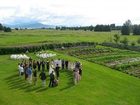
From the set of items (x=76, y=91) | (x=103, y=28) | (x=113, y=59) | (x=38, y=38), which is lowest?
(x=103, y=28)

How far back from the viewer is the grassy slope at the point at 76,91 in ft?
94.6

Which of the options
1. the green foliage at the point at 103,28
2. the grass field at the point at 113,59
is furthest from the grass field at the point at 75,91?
the green foliage at the point at 103,28

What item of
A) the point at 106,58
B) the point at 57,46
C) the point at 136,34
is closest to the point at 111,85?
the point at 106,58

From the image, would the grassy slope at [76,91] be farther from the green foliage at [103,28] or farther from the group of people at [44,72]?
the green foliage at [103,28]

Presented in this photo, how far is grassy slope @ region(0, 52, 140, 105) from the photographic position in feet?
94.6

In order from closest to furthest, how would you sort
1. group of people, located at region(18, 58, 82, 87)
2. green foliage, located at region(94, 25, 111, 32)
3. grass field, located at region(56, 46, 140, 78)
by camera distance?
group of people, located at region(18, 58, 82, 87), grass field, located at region(56, 46, 140, 78), green foliage, located at region(94, 25, 111, 32)

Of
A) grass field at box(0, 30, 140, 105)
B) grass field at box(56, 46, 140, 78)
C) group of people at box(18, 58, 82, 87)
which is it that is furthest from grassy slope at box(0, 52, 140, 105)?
grass field at box(56, 46, 140, 78)

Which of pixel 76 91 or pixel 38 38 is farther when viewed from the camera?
pixel 38 38

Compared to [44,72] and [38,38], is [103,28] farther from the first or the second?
[44,72]

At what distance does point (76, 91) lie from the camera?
106 feet

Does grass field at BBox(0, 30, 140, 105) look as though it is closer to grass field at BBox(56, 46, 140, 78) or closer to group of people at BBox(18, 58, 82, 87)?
group of people at BBox(18, 58, 82, 87)

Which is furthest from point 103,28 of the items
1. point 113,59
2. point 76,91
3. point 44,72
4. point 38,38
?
point 76,91

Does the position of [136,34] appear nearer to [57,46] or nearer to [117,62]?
[57,46]

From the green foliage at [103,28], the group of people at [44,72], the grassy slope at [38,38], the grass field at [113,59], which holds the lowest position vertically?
the green foliage at [103,28]
